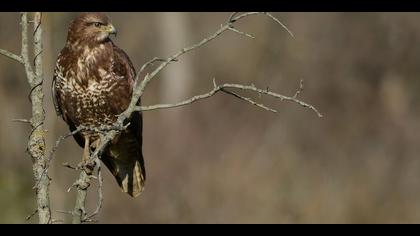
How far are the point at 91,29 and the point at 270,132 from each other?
36.0ft

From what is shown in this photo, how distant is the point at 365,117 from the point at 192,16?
875 cm

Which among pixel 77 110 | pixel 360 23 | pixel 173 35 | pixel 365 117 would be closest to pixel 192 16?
pixel 173 35

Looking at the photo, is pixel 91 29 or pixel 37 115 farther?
pixel 91 29

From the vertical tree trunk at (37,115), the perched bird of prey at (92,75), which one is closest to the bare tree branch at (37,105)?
the vertical tree trunk at (37,115)

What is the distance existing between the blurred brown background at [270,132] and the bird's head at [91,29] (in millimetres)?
3258

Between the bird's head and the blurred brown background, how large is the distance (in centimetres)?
326

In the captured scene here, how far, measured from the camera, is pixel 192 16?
26328 mm

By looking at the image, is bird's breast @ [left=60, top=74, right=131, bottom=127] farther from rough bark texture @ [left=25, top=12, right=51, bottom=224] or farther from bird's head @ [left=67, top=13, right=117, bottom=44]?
rough bark texture @ [left=25, top=12, right=51, bottom=224]

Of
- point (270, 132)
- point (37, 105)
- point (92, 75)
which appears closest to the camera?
point (37, 105)

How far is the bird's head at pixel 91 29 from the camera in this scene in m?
6.39

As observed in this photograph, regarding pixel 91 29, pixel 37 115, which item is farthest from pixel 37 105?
pixel 91 29

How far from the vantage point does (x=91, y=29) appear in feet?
21.1

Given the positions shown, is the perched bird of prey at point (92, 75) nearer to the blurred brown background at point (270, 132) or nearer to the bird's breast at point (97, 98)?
the bird's breast at point (97, 98)

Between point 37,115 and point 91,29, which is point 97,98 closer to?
point 91,29
